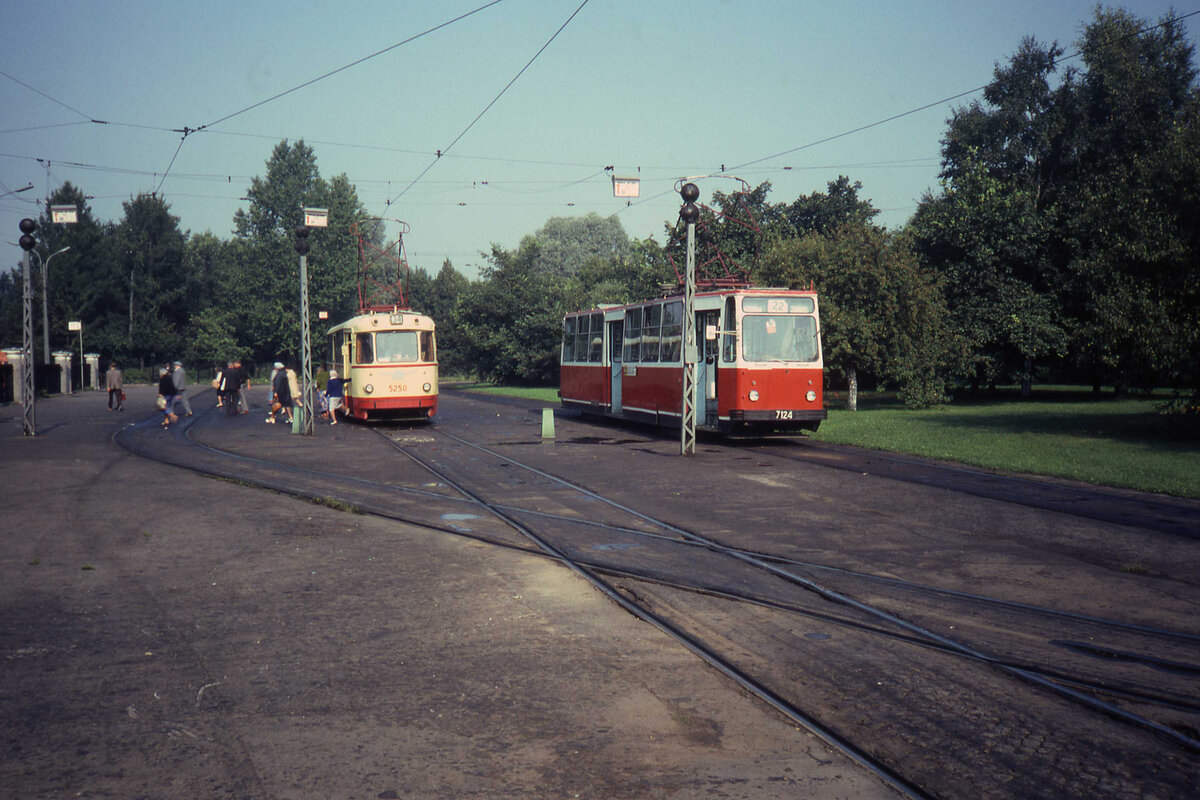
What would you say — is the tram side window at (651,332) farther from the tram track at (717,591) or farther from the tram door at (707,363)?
the tram track at (717,591)

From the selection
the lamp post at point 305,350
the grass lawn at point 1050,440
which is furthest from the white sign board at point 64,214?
the grass lawn at point 1050,440

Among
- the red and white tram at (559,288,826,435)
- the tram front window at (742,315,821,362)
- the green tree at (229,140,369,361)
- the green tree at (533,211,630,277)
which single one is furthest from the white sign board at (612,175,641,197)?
the green tree at (533,211,630,277)

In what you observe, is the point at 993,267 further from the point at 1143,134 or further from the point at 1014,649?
the point at 1014,649

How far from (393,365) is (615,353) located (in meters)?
6.03

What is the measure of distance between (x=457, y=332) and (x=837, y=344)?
34197mm

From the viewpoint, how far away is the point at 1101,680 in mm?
5629

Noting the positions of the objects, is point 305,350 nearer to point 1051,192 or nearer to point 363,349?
point 363,349

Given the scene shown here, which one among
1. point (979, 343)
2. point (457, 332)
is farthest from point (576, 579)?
point (457, 332)

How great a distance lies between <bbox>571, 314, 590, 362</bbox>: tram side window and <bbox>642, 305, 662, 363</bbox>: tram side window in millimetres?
5062

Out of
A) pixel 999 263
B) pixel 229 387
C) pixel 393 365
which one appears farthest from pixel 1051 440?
pixel 229 387

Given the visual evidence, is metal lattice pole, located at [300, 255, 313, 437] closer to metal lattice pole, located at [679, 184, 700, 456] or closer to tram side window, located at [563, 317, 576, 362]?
metal lattice pole, located at [679, 184, 700, 456]

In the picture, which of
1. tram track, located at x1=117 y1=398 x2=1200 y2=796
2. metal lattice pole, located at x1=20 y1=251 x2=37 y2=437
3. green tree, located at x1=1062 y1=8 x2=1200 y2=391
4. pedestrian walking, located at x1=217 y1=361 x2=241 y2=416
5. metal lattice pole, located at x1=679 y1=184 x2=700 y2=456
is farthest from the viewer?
pedestrian walking, located at x1=217 y1=361 x2=241 y2=416

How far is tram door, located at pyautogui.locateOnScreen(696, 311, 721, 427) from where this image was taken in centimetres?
2148

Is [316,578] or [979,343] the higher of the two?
[979,343]
